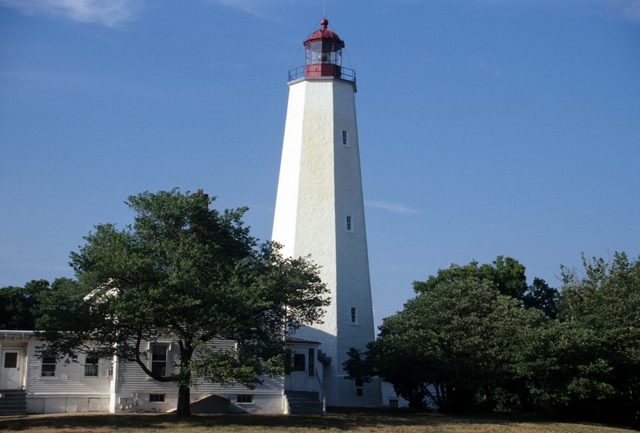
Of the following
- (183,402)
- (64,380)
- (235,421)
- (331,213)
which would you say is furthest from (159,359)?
(331,213)

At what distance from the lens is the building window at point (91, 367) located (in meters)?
31.2

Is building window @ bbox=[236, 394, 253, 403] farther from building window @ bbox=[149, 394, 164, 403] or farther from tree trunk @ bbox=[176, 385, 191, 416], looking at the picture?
tree trunk @ bbox=[176, 385, 191, 416]

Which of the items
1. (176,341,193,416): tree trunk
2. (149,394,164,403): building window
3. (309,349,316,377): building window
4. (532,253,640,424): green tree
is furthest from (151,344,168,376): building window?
(532,253,640,424): green tree

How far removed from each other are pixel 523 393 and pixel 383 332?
769 cm

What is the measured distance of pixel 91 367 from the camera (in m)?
31.4

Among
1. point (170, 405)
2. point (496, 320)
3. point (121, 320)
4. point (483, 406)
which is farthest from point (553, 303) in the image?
point (121, 320)

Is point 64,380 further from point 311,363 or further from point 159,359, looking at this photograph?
point 311,363

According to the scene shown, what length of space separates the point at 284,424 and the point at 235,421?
6.10 ft

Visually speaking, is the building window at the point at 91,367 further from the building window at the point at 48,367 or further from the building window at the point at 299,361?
the building window at the point at 299,361

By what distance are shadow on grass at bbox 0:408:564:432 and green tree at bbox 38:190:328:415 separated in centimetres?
144

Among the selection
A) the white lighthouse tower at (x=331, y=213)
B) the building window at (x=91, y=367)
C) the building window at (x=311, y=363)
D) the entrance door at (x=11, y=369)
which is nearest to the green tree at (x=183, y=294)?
the building window at (x=91, y=367)

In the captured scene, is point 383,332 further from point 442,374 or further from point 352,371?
point 442,374

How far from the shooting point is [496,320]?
110ft

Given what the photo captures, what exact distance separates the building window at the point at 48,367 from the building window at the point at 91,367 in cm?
125
